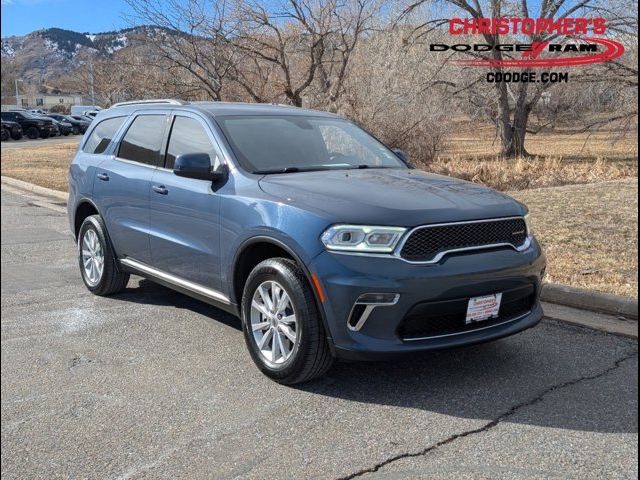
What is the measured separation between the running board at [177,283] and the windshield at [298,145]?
3.06 feet

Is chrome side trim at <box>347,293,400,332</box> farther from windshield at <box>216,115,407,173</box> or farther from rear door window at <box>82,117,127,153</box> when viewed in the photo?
rear door window at <box>82,117,127,153</box>

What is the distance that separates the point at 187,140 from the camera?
5.07 meters

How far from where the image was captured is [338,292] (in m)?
3.59

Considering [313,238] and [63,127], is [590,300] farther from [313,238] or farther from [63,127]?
[63,127]

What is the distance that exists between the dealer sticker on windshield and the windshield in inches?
62.6

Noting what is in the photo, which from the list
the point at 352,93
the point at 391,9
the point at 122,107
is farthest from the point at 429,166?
the point at 122,107

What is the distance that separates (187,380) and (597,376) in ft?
8.61

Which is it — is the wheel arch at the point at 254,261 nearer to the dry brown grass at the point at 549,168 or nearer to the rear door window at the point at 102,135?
the rear door window at the point at 102,135

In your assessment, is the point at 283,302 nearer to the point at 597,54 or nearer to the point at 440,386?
the point at 440,386

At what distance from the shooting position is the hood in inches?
145

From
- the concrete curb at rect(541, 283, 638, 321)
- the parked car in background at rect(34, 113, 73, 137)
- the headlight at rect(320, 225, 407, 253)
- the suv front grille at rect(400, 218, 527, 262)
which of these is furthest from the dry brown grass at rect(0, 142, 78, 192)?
the parked car in background at rect(34, 113, 73, 137)

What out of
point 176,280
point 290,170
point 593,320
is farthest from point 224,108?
point 593,320

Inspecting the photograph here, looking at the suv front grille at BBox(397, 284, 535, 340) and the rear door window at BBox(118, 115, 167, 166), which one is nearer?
the suv front grille at BBox(397, 284, 535, 340)
